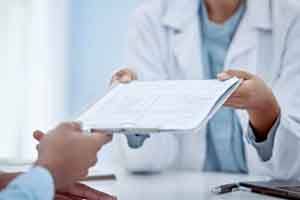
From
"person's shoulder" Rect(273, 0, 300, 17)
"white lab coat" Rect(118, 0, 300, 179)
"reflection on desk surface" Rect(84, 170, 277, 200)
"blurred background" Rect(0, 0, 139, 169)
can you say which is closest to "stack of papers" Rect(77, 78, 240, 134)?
"reflection on desk surface" Rect(84, 170, 277, 200)

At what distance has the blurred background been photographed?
6.65 feet

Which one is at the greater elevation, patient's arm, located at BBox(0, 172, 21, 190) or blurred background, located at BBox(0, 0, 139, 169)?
blurred background, located at BBox(0, 0, 139, 169)

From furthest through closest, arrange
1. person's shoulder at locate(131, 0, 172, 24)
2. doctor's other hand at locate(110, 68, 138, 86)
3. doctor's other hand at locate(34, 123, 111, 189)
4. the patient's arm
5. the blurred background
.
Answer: the blurred background, person's shoulder at locate(131, 0, 172, 24), doctor's other hand at locate(110, 68, 138, 86), the patient's arm, doctor's other hand at locate(34, 123, 111, 189)

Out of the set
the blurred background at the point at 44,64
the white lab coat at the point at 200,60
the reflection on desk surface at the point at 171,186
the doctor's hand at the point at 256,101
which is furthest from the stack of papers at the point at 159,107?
the blurred background at the point at 44,64

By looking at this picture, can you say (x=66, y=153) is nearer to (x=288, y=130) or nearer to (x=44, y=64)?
(x=288, y=130)

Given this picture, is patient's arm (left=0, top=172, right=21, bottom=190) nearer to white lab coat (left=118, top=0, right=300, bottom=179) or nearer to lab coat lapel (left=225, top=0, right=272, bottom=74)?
white lab coat (left=118, top=0, right=300, bottom=179)

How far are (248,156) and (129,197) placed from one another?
1.31ft

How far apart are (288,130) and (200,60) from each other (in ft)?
0.97

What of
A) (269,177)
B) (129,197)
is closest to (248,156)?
(269,177)

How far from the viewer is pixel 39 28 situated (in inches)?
82.1

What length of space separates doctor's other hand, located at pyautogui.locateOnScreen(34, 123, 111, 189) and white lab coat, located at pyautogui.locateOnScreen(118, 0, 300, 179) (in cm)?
49

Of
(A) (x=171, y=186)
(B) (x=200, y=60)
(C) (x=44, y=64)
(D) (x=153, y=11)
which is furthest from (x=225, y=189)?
(C) (x=44, y=64)

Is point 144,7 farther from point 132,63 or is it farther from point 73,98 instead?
point 73,98

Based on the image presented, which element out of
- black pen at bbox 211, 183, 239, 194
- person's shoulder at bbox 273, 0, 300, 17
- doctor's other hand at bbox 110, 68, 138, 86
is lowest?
black pen at bbox 211, 183, 239, 194
